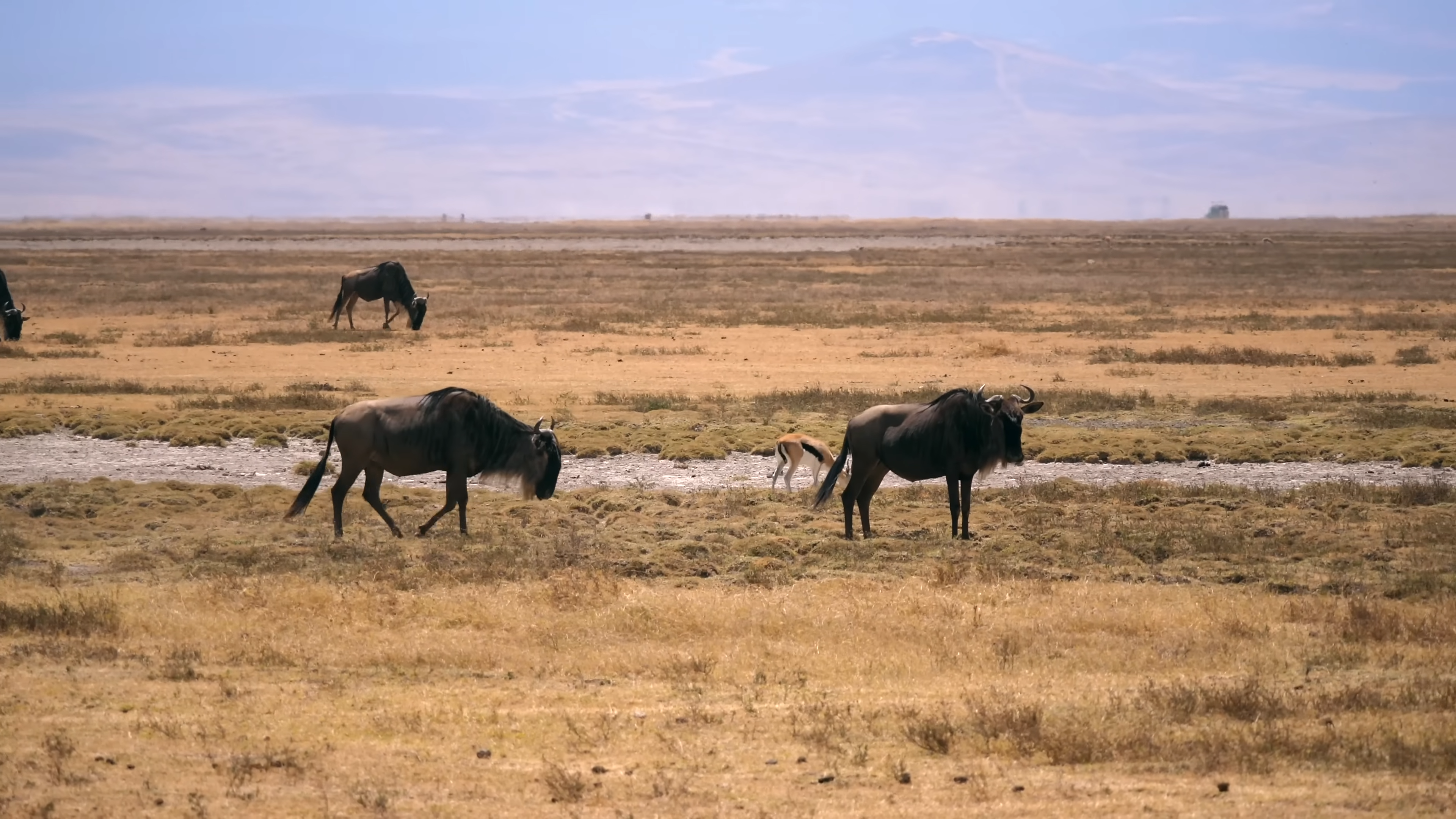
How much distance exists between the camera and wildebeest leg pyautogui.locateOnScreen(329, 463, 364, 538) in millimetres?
14023

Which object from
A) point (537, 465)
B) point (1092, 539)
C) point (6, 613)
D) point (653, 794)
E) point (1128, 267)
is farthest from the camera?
point (1128, 267)

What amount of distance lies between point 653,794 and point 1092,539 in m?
7.69

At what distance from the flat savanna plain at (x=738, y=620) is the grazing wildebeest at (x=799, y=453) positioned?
29.9 inches

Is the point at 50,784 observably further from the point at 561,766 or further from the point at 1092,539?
the point at 1092,539

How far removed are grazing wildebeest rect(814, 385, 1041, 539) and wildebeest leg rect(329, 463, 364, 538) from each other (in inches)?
183

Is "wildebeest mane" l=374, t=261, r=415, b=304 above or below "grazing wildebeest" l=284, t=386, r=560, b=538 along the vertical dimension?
above

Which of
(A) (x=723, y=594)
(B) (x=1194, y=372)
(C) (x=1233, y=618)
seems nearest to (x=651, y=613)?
(A) (x=723, y=594)

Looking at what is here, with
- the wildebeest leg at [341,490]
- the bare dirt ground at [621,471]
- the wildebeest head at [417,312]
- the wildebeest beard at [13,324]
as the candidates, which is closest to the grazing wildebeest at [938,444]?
the bare dirt ground at [621,471]

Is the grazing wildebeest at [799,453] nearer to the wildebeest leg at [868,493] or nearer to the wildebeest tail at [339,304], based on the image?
the wildebeest leg at [868,493]

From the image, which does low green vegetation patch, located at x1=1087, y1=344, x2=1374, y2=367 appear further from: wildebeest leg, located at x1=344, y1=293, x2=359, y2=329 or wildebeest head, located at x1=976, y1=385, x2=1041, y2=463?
wildebeest leg, located at x1=344, y1=293, x2=359, y2=329

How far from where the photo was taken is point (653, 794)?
706 centimetres

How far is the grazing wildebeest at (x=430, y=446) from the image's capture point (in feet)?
46.4

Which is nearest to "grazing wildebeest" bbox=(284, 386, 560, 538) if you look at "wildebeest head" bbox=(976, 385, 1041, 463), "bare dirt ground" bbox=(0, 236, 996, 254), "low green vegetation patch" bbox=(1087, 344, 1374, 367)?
"wildebeest head" bbox=(976, 385, 1041, 463)

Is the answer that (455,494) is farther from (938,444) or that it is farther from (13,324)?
(13,324)
